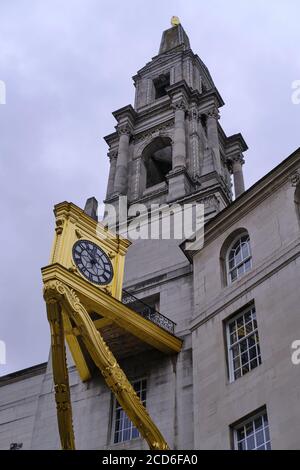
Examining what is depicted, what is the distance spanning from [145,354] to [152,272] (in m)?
4.38

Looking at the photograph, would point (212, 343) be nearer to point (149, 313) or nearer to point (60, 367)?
point (60, 367)

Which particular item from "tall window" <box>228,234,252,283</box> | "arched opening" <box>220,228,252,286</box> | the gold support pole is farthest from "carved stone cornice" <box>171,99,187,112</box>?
the gold support pole

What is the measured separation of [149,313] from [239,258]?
14.0 feet

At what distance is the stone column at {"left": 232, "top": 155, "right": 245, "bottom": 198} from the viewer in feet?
121

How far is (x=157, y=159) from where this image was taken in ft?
130

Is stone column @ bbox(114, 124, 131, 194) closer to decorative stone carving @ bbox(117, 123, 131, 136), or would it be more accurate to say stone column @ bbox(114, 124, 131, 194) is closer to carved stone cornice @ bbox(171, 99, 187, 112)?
decorative stone carving @ bbox(117, 123, 131, 136)

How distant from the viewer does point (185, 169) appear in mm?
33062

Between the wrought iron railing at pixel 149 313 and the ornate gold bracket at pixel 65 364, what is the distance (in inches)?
159

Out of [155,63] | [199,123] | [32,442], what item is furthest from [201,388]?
[155,63]

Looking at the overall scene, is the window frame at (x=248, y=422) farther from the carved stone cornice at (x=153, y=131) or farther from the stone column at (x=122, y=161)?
the carved stone cornice at (x=153, y=131)

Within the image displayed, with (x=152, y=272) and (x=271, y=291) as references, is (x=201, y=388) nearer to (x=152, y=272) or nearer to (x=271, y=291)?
(x=271, y=291)


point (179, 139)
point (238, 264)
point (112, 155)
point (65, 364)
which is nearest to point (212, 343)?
point (238, 264)

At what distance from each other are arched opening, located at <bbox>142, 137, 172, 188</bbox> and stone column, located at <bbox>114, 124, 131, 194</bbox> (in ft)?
3.51

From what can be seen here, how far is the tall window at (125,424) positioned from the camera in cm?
2205
